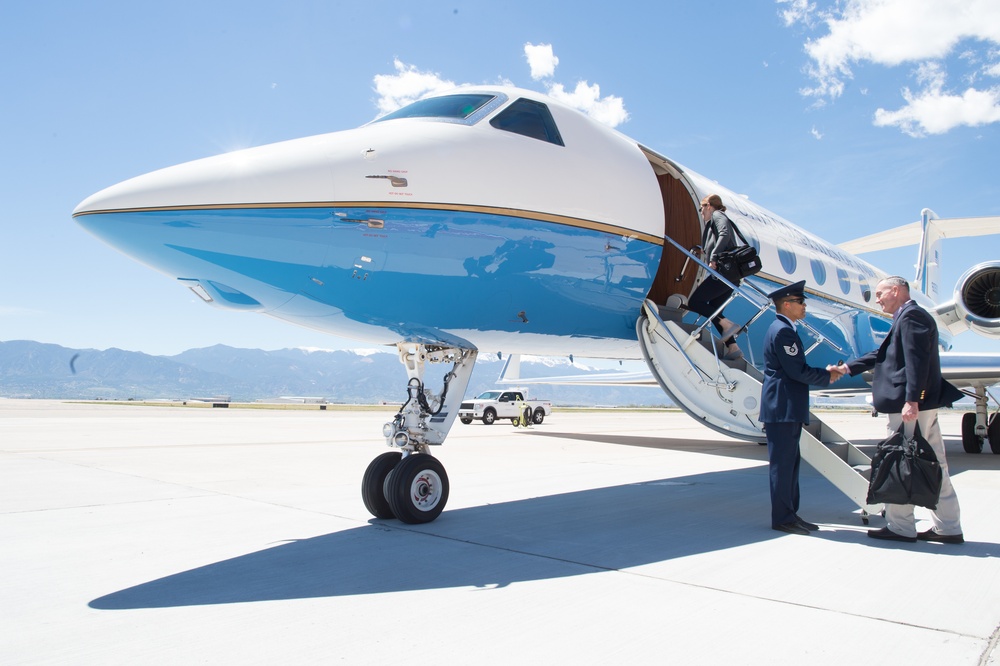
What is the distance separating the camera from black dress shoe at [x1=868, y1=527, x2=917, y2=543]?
5.01m

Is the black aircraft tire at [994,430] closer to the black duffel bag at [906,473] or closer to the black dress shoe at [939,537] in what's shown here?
the black dress shoe at [939,537]

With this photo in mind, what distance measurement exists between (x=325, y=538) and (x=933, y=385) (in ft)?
14.7

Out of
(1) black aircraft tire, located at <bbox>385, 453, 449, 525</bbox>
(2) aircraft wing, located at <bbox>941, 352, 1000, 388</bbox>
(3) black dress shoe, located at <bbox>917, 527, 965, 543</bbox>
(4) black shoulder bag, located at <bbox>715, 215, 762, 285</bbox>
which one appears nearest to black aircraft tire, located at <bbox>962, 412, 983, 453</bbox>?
(2) aircraft wing, located at <bbox>941, 352, 1000, 388</bbox>

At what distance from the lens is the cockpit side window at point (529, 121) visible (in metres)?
5.80

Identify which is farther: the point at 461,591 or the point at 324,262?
the point at 324,262

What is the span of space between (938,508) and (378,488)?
→ 168 inches

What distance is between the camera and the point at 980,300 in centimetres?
1374

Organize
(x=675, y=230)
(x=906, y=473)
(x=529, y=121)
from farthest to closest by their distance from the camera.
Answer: (x=675, y=230) → (x=529, y=121) → (x=906, y=473)

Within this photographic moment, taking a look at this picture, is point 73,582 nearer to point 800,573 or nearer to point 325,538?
point 325,538

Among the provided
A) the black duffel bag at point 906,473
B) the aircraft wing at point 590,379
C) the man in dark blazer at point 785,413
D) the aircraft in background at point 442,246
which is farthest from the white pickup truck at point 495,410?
the black duffel bag at point 906,473

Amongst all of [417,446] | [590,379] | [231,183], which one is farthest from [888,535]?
[590,379]

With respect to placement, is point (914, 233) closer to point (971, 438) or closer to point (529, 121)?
point (971, 438)

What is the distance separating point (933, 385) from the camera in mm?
4801

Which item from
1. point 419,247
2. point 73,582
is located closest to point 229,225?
point 419,247
